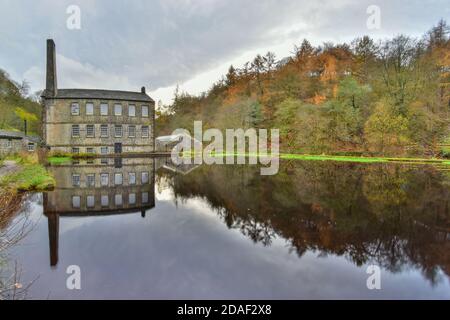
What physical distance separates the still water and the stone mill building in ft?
90.4

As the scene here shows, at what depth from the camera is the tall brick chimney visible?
1383 inches

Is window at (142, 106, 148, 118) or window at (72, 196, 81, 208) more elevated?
window at (142, 106, 148, 118)

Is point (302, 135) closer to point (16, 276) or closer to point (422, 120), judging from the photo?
point (422, 120)

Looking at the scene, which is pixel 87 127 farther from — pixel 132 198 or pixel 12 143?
pixel 132 198

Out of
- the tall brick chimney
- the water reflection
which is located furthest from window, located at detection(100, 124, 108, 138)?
the water reflection

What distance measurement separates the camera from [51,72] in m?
35.3

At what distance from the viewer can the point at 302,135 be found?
104 feet

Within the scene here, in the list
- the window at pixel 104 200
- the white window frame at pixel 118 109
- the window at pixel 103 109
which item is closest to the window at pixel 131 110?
the white window frame at pixel 118 109

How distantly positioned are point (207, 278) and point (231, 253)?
3.67 feet

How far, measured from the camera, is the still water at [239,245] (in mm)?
4078

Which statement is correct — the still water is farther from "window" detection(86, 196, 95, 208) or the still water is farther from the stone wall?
the stone wall

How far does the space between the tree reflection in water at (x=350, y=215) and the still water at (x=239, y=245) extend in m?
0.03
